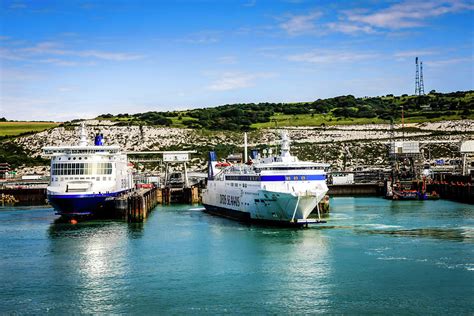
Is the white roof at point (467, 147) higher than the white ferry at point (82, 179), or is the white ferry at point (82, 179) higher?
the white roof at point (467, 147)

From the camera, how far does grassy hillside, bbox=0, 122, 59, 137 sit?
6595 inches

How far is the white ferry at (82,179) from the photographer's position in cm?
6588

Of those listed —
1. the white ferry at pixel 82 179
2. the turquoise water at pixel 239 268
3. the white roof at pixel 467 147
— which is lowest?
the turquoise water at pixel 239 268


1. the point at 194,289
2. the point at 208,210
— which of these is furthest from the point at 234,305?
the point at 208,210

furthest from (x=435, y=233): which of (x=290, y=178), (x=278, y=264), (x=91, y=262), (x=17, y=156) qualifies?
(x=17, y=156)

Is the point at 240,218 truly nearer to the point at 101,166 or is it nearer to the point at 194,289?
the point at 101,166

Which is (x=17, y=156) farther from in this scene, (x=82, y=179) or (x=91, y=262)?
(x=91, y=262)

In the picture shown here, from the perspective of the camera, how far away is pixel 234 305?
31.5 metres

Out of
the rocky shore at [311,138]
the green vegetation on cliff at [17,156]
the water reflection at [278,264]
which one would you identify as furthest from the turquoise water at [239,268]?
the green vegetation on cliff at [17,156]

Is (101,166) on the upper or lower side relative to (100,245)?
upper

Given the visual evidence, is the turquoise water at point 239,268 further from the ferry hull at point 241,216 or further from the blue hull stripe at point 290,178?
the blue hull stripe at point 290,178

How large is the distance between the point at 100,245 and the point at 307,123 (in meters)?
131

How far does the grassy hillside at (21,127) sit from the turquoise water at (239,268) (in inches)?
4327

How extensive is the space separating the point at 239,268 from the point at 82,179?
1301 inches
